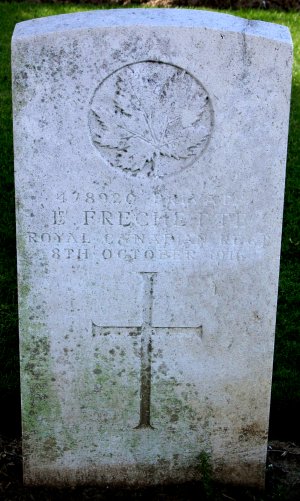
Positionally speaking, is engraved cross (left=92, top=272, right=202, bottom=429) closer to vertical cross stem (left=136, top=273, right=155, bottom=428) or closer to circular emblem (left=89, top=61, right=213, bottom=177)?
vertical cross stem (left=136, top=273, right=155, bottom=428)

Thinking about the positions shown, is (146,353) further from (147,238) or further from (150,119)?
(150,119)

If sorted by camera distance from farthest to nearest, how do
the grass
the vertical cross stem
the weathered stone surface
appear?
the grass → the vertical cross stem → the weathered stone surface

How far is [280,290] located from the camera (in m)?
5.30

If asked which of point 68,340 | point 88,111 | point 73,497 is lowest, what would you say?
point 73,497

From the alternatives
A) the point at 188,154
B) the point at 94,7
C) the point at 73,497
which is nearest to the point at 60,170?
the point at 188,154

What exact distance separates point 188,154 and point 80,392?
1097 mm

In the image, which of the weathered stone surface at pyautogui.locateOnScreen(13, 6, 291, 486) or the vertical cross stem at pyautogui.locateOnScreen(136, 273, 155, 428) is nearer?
the weathered stone surface at pyautogui.locateOnScreen(13, 6, 291, 486)

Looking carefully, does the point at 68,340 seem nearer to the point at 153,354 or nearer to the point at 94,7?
the point at 153,354

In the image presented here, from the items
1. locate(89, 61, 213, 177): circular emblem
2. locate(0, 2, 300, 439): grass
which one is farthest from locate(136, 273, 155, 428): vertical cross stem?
locate(0, 2, 300, 439): grass

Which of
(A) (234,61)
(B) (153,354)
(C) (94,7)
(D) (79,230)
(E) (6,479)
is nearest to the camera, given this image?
(A) (234,61)

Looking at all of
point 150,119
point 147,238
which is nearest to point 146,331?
point 147,238

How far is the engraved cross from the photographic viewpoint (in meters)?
3.54

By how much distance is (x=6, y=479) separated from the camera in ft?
12.9

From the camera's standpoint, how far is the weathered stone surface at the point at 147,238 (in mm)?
3209
